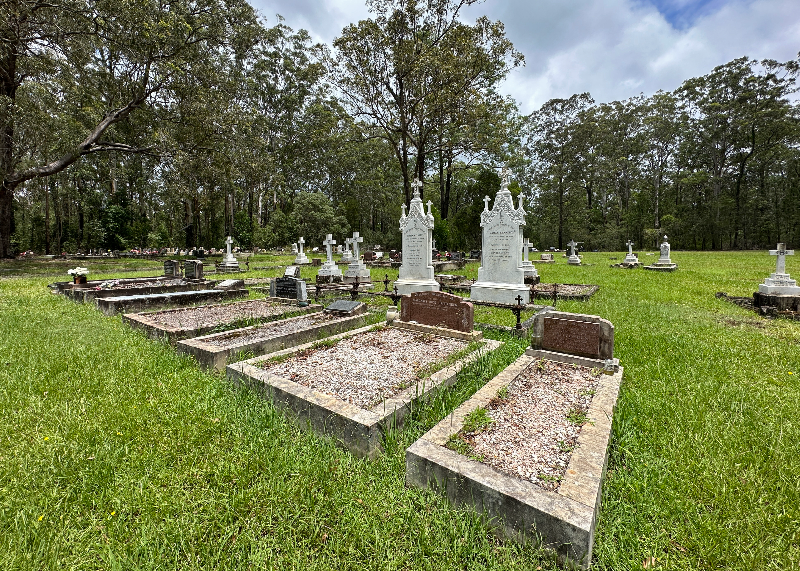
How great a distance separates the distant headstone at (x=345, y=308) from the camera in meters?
6.95

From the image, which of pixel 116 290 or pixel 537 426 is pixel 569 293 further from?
pixel 116 290

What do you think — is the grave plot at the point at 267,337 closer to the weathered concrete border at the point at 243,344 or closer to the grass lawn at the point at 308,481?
the weathered concrete border at the point at 243,344

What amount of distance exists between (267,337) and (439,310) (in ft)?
9.12

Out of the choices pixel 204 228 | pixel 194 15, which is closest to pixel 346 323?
pixel 194 15

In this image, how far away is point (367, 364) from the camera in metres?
4.30

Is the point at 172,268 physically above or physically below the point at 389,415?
above

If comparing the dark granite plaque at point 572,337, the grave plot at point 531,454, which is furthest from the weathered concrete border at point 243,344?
the dark granite plaque at point 572,337

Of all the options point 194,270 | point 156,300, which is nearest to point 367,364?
point 156,300

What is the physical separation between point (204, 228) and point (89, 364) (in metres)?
38.1

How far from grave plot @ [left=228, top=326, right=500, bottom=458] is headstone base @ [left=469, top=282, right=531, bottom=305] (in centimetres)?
381

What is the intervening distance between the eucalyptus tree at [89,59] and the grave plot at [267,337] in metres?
14.8

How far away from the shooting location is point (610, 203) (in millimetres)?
42750

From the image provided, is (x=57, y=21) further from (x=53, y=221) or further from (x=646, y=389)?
(x=53, y=221)

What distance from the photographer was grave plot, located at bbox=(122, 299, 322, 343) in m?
5.58
